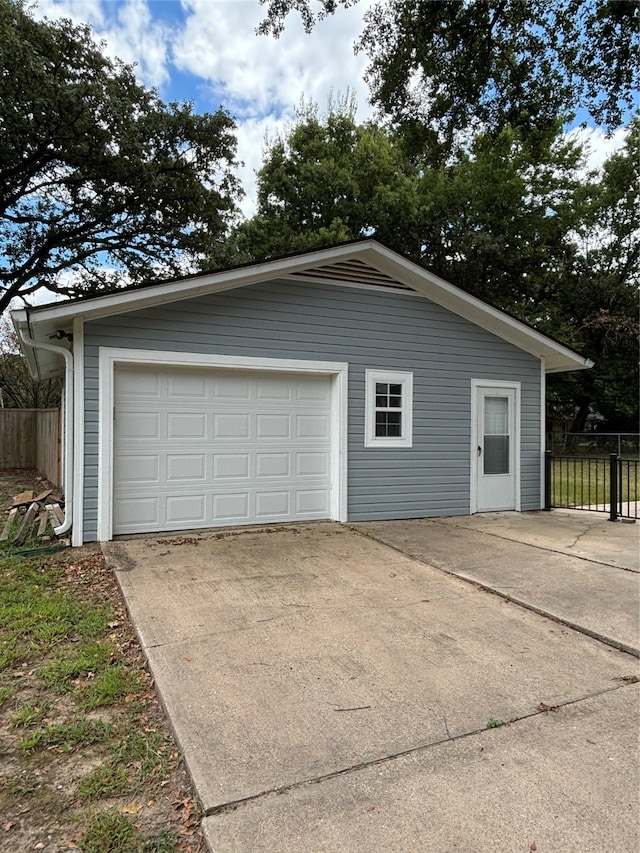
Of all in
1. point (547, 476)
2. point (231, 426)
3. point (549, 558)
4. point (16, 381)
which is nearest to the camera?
point (549, 558)

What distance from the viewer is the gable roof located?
563 centimetres

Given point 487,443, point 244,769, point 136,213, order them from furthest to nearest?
point 136,213 → point 487,443 → point 244,769

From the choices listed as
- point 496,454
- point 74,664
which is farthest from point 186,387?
point 496,454

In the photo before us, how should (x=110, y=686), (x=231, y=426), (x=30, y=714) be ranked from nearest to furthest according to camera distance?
(x=30, y=714)
(x=110, y=686)
(x=231, y=426)

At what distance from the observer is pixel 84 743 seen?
2.33m

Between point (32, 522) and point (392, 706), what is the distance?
5.20 meters

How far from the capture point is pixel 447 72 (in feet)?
20.9

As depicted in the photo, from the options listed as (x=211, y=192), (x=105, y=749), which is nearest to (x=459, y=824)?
(x=105, y=749)

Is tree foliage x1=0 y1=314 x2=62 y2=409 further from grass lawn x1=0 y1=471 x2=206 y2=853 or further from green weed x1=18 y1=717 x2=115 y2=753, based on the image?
green weed x1=18 y1=717 x2=115 y2=753

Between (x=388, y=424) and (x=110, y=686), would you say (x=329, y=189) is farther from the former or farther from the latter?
(x=110, y=686)

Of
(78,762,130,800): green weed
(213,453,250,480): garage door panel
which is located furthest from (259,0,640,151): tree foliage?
(78,762,130,800): green weed

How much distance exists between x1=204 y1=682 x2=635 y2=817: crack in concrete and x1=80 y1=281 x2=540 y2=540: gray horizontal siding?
14.9 ft

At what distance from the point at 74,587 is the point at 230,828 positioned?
3.22 metres

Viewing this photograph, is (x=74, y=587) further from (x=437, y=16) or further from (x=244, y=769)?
(x=437, y=16)
